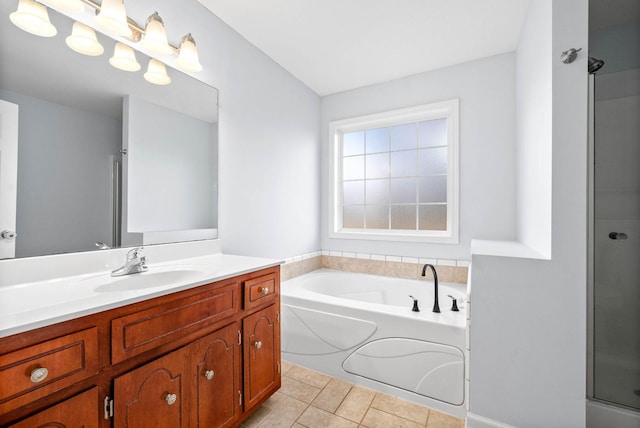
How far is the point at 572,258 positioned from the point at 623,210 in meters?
0.62

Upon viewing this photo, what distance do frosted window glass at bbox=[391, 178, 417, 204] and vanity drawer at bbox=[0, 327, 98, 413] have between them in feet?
8.69

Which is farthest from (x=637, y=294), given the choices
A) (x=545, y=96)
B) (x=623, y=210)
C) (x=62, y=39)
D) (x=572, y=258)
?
(x=62, y=39)

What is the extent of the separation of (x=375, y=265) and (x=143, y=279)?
6.98ft

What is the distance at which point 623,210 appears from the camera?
158cm

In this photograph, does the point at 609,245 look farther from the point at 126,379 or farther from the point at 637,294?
the point at 126,379

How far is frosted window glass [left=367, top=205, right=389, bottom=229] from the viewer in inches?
120

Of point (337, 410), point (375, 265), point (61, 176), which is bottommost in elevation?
point (337, 410)

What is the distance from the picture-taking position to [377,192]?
10.2 feet

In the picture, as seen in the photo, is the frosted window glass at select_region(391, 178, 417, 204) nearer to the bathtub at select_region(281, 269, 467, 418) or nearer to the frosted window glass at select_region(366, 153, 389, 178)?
the frosted window glass at select_region(366, 153, 389, 178)

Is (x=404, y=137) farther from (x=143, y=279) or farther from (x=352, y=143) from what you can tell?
(x=143, y=279)

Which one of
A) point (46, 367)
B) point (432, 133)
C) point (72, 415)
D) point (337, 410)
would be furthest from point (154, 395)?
point (432, 133)

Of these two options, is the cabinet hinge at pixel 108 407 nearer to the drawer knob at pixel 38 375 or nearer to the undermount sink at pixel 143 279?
the drawer knob at pixel 38 375

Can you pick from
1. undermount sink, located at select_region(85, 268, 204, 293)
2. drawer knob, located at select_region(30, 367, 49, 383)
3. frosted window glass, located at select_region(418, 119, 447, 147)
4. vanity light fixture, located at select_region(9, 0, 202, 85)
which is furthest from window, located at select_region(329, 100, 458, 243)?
drawer knob, located at select_region(30, 367, 49, 383)

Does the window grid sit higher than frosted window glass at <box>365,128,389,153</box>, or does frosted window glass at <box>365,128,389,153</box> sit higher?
frosted window glass at <box>365,128,389,153</box>
